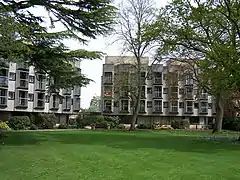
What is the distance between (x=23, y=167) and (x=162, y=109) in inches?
2134

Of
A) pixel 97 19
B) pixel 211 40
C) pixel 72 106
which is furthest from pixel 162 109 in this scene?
pixel 97 19

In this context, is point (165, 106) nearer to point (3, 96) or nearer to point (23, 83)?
point (23, 83)

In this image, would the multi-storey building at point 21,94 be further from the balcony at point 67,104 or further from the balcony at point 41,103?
the balcony at point 67,104

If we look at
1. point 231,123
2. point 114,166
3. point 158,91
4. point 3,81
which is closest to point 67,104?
point 3,81

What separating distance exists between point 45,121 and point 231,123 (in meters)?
28.3

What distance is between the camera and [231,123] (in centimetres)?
5422

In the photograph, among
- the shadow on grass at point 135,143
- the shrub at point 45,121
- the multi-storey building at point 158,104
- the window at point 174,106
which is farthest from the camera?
the window at point 174,106

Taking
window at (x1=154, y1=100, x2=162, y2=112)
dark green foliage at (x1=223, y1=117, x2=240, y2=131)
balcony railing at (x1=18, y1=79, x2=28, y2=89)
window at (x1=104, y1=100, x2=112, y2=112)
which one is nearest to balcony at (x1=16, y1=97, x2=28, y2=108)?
balcony railing at (x1=18, y1=79, x2=28, y2=89)

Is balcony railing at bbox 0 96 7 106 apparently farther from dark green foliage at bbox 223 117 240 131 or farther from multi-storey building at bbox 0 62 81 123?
dark green foliage at bbox 223 117 240 131

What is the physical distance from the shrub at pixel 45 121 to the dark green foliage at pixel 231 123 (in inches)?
1055

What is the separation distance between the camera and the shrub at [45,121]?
44.2 m

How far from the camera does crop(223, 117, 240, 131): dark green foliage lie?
5281 centimetres

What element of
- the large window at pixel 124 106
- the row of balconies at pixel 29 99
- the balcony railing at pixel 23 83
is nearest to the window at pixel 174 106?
the large window at pixel 124 106

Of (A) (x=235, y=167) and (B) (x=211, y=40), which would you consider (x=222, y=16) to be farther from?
(A) (x=235, y=167)
